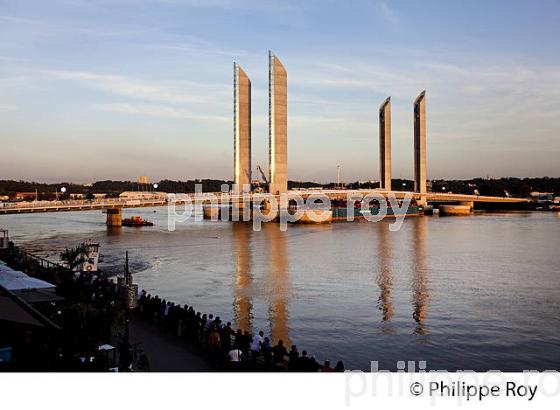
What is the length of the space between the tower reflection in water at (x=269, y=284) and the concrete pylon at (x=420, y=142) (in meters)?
31.6

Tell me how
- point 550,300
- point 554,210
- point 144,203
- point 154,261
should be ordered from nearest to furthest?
point 550,300
point 154,261
point 144,203
point 554,210

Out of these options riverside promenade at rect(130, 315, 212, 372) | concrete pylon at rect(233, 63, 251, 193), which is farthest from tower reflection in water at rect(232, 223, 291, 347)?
concrete pylon at rect(233, 63, 251, 193)

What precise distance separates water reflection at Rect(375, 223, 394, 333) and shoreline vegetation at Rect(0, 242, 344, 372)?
11.7 feet

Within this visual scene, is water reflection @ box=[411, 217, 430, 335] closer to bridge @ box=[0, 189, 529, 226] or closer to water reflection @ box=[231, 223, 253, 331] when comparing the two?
water reflection @ box=[231, 223, 253, 331]

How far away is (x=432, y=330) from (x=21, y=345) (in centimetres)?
665

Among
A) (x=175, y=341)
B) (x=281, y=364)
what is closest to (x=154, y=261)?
(x=175, y=341)

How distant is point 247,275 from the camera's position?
16.2 meters

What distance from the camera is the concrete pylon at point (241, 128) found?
44.5 meters

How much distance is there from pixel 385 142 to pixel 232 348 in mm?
50902

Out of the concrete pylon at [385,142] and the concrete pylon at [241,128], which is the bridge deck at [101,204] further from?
the concrete pylon at [385,142]

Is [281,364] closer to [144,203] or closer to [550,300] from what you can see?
[550,300]

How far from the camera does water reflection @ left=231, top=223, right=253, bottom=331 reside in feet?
34.2

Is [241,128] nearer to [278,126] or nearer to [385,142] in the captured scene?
[278,126]
